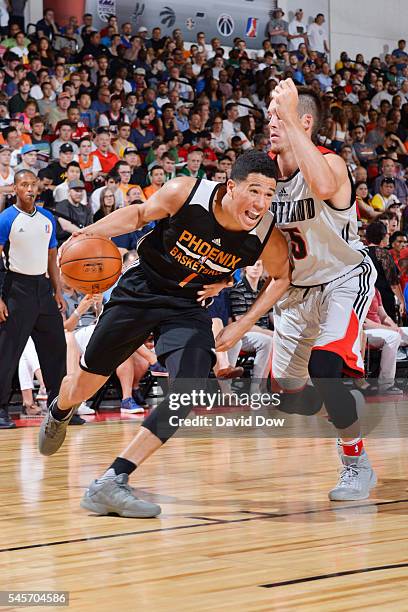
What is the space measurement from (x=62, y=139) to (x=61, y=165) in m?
0.85

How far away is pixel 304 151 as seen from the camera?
4.22 metres

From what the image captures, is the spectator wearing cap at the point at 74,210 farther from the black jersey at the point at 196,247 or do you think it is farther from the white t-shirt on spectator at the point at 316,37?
the white t-shirt on spectator at the point at 316,37

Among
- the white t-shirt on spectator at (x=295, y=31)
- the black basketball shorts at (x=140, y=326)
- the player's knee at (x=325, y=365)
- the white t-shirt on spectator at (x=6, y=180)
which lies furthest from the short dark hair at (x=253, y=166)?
the white t-shirt on spectator at (x=295, y=31)

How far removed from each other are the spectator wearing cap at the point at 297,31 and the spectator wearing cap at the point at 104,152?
911 cm

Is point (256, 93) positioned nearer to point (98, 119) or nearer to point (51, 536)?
point (98, 119)

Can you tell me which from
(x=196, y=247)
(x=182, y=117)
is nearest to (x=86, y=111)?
(x=182, y=117)

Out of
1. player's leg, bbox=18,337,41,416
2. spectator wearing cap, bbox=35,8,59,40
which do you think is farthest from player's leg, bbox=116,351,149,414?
spectator wearing cap, bbox=35,8,59,40

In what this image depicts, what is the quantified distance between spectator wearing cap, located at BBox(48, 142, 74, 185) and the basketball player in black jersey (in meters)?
7.23

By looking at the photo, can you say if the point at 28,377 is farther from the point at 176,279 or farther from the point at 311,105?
the point at 311,105

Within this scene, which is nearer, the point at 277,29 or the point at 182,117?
the point at 182,117

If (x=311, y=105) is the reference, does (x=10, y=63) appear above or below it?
above

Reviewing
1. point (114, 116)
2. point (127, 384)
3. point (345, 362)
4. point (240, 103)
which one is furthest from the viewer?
point (240, 103)

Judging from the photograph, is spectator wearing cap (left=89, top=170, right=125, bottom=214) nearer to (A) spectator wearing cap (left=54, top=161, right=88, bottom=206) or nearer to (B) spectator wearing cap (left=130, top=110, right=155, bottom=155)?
(A) spectator wearing cap (left=54, top=161, right=88, bottom=206)

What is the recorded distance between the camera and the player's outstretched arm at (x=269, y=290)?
448 cm
